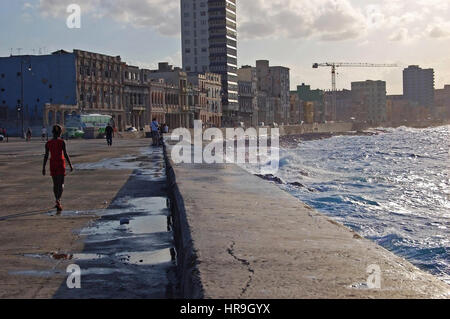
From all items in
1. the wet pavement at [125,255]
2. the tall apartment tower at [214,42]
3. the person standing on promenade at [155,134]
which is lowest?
the wet pavement at [125,255]

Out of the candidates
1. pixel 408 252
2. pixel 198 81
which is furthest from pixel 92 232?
pixel 198 81

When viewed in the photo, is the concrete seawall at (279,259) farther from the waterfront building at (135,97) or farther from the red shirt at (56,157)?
the waterfront building at (135,97)

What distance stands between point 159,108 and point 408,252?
92.8 m

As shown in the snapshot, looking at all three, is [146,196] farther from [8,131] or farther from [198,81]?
[198,81]

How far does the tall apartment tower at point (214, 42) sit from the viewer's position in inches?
5655

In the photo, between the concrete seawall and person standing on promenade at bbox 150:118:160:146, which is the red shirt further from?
person standing on promenade at bbox 150:118:160:146

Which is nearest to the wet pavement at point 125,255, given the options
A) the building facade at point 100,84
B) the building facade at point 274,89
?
the building facade at point 100,84

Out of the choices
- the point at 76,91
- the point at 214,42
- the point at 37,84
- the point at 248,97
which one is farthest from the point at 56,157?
the point at 248,97

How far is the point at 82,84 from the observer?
81.9 m

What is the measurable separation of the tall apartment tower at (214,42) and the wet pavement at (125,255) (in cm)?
12811

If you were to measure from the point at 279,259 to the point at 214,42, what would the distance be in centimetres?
14930

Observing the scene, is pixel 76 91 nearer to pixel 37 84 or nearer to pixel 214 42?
pixel 37 84

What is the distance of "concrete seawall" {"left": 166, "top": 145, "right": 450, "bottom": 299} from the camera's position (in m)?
4.39

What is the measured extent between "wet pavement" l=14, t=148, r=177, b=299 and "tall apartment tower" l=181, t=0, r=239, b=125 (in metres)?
128
